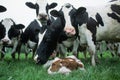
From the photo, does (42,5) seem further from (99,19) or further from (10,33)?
(99,19)

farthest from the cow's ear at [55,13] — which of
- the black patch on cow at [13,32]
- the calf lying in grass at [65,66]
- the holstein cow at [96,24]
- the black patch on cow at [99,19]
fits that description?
the calf lying in grass at [65,66]

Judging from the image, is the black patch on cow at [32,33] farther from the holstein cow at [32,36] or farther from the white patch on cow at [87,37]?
the white patch on cow at [87,37]

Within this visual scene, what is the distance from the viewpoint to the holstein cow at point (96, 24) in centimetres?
1134

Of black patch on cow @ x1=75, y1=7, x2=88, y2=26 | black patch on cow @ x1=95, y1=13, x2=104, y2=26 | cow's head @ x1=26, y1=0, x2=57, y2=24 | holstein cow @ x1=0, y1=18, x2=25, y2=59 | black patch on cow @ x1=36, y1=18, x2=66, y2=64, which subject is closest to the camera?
black patch on cow @ x1=75, y1=7, x2=88, y2=26

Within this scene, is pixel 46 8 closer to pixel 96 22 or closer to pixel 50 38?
pixel 50 38

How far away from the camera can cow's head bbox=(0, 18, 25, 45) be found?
1407 centimetres

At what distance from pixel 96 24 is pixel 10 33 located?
431 cm

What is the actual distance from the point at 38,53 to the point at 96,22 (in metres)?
2.27

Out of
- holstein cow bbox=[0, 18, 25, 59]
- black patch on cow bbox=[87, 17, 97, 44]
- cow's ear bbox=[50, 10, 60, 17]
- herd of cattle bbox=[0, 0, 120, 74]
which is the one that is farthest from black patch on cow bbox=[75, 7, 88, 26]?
holstein cow bbox=[0, 18, 25, 59]

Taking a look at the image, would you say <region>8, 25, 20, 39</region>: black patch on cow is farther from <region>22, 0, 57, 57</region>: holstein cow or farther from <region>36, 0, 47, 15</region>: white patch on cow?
<region>36, 0, 47, 15</region>: white patch on cow

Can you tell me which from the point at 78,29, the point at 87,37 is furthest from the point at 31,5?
the point at 87,37

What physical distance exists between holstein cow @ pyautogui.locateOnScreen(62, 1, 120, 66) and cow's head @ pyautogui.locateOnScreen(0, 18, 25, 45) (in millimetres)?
3403

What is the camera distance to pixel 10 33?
14.4 metres

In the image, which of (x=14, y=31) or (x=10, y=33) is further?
(x=14, y=31)
